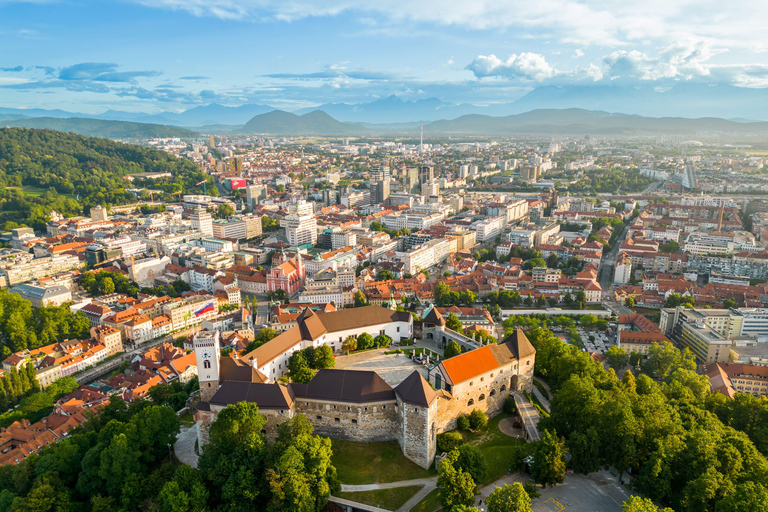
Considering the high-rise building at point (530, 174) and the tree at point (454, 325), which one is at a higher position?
the high-rise building at point (530, 174)

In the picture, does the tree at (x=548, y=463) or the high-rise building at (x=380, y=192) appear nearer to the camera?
the tree at (x=548, y=463)

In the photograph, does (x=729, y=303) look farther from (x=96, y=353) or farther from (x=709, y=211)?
(x=96, y=353)

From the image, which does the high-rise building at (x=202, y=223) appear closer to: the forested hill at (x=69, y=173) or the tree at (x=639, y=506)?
the forested hill at (x=69, y=173)

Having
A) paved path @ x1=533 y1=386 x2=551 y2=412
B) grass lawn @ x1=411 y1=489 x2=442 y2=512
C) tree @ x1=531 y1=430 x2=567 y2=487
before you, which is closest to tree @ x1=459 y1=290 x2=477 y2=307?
paved path @ x1=533 y1=386 x2=551 y2=412

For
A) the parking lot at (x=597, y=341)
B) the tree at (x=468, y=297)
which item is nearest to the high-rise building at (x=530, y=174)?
the tree at (x=468, y=297)

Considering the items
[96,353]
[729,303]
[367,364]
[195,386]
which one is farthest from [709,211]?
[96,353]

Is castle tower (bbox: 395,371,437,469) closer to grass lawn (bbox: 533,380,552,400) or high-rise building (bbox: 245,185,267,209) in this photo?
grass lawn (bbox: 533,380,552,400)
